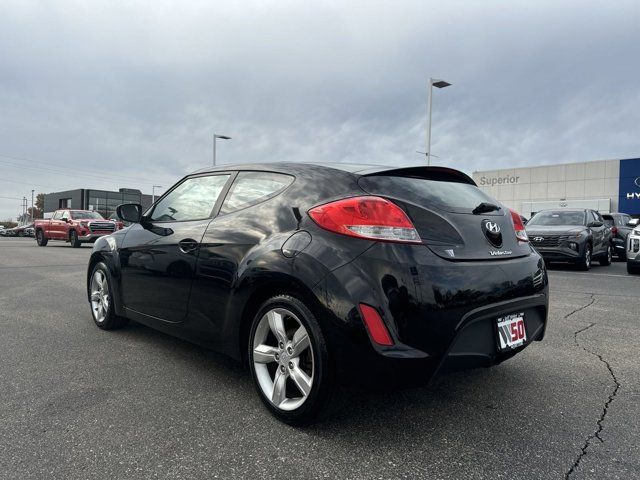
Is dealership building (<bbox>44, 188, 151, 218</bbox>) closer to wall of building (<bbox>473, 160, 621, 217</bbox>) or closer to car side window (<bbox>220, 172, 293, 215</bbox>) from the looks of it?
wall of building (<bbox>473, 160, 621, 217</bbox>)

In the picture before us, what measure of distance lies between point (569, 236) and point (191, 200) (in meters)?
9.66

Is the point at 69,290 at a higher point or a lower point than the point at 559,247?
lower

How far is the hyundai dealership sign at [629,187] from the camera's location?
122 feet

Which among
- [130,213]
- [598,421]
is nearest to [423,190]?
[598,421]

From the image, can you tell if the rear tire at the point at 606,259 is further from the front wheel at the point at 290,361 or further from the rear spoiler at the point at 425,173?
the front wheel at the point at 290,361

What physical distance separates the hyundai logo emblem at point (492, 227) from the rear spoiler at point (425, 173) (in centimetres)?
42

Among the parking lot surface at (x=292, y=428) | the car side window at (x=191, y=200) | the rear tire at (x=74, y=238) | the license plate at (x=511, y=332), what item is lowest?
the parking lot surface at (x=292, y=428)

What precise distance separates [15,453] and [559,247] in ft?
35.9

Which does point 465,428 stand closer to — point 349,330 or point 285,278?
point 349,330

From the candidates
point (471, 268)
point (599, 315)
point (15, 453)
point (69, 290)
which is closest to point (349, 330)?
point (471, 268)

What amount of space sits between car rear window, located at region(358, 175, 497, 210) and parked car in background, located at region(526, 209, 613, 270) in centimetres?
874

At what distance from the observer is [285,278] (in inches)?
100

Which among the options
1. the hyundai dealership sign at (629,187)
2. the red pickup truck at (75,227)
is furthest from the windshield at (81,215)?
the hyundai dealership sign at (629,187)

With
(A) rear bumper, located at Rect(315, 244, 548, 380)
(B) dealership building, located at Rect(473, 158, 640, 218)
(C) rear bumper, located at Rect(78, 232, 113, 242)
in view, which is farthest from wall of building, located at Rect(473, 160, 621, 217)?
(A) rear bumper, located at Rect(315, 244, 548, 380)
